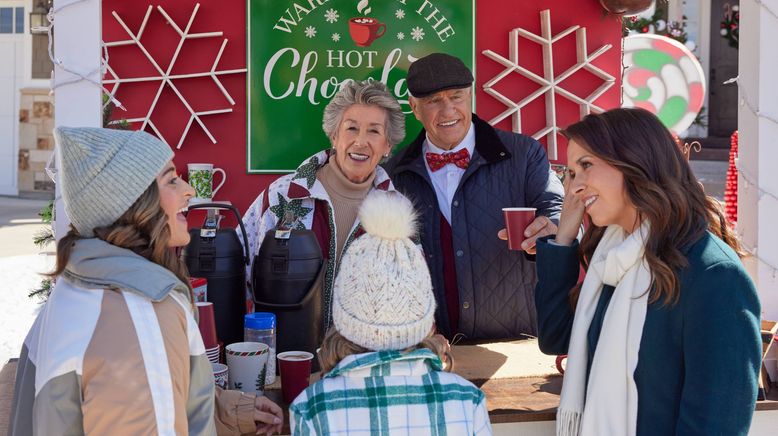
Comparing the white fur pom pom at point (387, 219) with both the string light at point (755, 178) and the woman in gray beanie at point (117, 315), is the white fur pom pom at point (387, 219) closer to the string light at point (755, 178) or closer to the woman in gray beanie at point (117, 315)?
the woman in gray beanie at point (117, 315)

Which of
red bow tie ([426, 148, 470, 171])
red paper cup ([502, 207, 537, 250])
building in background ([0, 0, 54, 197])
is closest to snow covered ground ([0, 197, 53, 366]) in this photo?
red bow tie ([426, 148, 470, 171])

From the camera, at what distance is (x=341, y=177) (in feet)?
9.50

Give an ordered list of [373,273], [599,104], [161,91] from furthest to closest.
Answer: [599,104] < [161,91] < [373,273]

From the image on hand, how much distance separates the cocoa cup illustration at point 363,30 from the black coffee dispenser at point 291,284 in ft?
7.83

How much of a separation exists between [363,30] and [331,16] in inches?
7.4

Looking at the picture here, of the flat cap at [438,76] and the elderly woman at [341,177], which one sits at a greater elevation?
the flat cap at [438,76]

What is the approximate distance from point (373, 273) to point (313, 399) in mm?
295

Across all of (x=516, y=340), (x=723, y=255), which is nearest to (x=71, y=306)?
(x=723, y=255)

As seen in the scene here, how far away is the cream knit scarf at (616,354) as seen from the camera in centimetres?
191

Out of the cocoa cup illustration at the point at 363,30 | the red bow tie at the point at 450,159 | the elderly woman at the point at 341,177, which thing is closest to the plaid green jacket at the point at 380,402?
the elderly woman at the point at 341,177

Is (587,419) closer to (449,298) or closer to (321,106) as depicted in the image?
(449,298)

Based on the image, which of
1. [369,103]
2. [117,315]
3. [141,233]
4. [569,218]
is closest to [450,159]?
[369,103]

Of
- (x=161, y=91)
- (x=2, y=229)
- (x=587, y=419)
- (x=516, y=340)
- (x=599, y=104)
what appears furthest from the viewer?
(x=2, y=229)

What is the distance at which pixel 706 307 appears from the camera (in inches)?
69.4
